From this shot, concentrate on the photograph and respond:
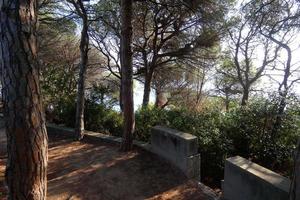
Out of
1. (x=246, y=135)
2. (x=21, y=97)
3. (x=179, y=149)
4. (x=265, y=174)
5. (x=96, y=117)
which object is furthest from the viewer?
(x=96, y=117)

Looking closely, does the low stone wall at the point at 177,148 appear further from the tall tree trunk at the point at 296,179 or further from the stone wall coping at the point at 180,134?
the tall tree trunk at the point at 296,179

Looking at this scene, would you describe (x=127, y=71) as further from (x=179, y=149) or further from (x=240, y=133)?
(x=240, y=133)

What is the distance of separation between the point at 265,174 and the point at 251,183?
19cm

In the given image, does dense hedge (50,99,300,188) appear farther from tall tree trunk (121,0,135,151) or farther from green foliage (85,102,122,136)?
green foliage (85,102,122,136)

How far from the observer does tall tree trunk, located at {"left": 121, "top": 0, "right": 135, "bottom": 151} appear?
17.9 feet

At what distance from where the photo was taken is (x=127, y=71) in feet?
18.4

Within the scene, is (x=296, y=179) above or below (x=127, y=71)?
below

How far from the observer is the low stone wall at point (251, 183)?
289 cm

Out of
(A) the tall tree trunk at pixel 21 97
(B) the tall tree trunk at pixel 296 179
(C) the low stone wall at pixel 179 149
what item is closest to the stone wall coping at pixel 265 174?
(B) the tall tree trunk at pixel 296 179

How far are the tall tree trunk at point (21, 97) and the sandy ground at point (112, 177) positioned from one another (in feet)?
4.99

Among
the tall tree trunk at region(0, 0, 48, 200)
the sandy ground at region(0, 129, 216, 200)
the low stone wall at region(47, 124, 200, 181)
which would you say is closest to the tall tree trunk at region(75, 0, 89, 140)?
the sandy ground at region(0, 129, 216, 200)

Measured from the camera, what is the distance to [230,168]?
3590 mm

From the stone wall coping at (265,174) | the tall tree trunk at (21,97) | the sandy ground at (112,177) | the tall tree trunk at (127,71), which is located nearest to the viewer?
the tall tree trunk at (21,97)

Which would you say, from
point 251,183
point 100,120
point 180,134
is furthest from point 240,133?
point 100,120
